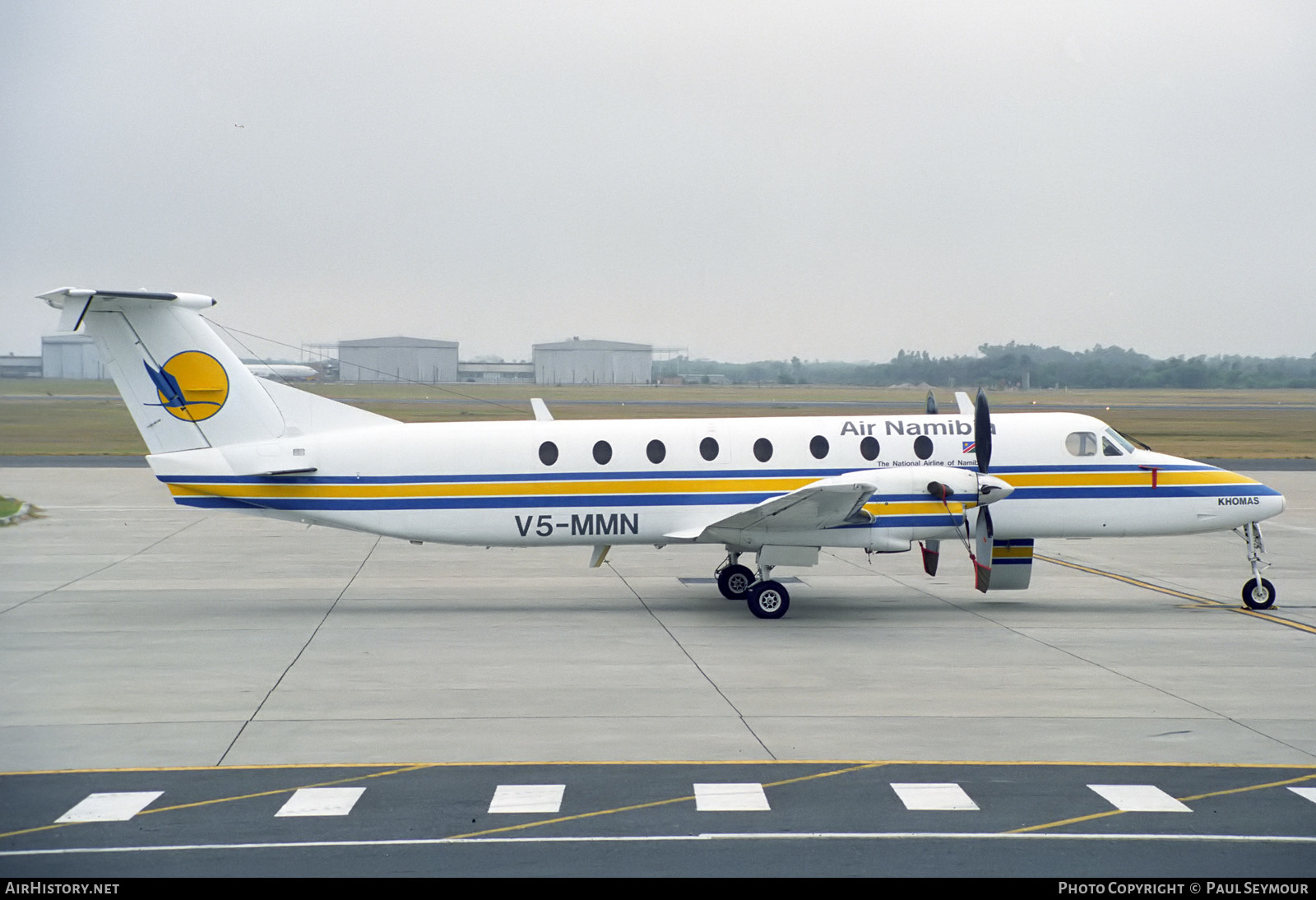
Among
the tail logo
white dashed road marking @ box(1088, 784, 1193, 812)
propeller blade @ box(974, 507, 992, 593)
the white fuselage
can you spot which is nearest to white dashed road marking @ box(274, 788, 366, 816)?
white dashed road marking @ box(1088, 784, 1193, 812)

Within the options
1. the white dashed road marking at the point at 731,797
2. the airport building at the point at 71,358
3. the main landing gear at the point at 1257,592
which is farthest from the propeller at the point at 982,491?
the airport building at the point at 71,358

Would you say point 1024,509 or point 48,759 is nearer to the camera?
point 48,759

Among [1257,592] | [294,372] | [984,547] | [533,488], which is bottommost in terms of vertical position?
[1257,592]

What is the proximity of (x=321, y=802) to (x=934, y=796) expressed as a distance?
4.70 meters

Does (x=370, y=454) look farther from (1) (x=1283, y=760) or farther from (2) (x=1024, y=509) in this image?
(1) (x=1283, y=760)

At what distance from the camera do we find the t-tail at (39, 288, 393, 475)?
1770cm

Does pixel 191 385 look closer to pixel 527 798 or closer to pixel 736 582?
pixel 736 582

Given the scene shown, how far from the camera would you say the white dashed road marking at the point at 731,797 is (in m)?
9.17

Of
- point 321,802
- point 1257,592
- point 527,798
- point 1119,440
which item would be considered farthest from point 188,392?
point 1257,592

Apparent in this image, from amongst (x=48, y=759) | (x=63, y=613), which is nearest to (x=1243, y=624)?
(x=48, y=759)

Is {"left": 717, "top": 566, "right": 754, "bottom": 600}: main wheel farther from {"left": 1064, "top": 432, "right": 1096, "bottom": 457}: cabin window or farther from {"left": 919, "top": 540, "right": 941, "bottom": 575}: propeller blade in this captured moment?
{"left": 1064, "top": 432, "right": 1096, "bottom": 457}: cabin window

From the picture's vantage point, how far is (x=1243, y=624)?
57.8 feet

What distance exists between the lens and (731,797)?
372 inches
